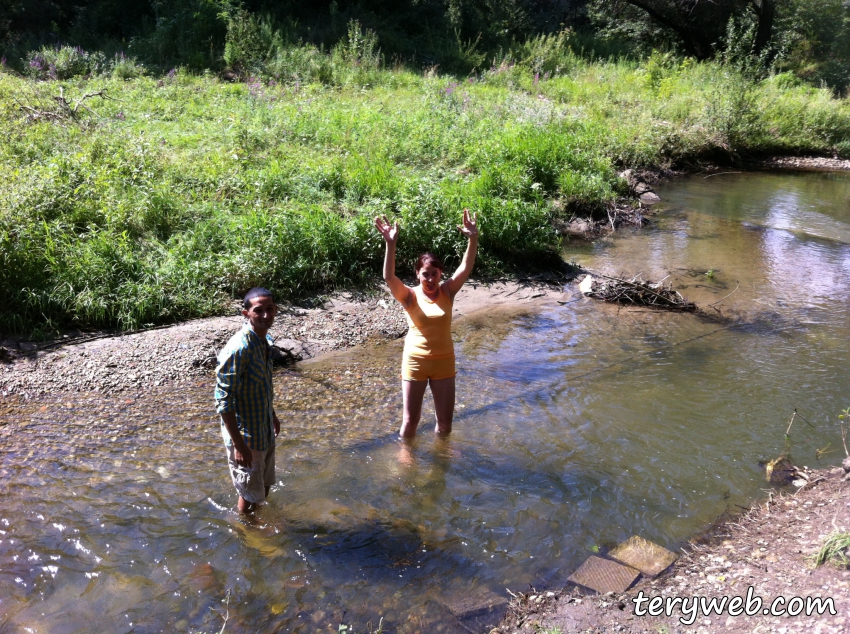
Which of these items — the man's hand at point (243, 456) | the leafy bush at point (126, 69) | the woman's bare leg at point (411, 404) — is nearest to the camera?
the man's hand at point (243, 456)

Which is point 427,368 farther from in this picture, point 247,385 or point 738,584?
point 738,584

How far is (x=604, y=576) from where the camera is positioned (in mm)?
3965

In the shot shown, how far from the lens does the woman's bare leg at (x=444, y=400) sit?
5.04 metres

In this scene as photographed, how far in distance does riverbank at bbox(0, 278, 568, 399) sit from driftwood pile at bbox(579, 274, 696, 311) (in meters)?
1.92

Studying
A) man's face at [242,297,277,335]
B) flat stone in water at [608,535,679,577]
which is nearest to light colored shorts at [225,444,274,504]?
man's face at [242,297,277,335]

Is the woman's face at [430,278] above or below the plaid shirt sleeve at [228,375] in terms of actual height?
above

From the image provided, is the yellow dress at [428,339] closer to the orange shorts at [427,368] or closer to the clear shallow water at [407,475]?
the orange shorts at [427,368]

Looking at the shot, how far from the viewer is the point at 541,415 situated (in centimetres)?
598

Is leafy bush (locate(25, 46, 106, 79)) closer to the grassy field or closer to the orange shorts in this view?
the grassy field

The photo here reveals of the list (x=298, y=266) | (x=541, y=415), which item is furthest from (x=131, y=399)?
(x=541, y=415)

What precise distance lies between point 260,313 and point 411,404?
181cm

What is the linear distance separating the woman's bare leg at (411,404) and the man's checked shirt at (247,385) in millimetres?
1297

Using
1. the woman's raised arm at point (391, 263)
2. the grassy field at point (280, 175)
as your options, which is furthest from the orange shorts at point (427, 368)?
the grassy field at point (280, 175)

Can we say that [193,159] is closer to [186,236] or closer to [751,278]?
[186,236]
